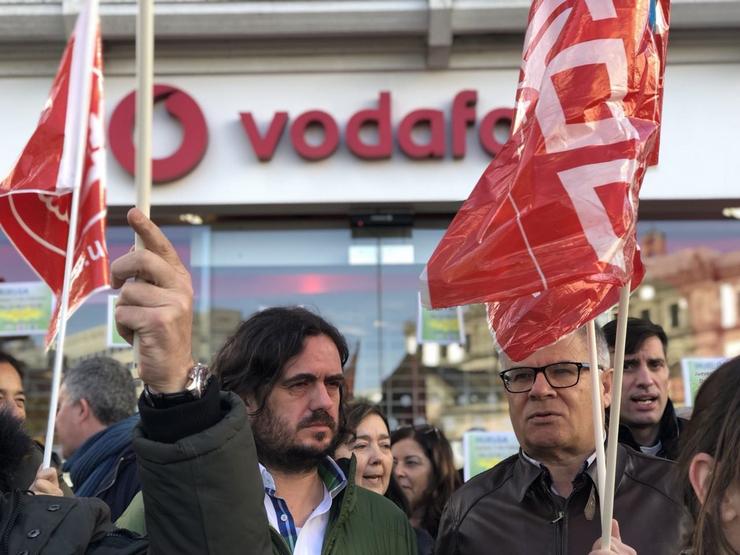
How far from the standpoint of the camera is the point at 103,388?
5.28 m

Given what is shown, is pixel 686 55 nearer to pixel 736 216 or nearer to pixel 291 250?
pixel 736 216

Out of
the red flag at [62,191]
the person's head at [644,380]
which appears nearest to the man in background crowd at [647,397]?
the person's head at [644,380]

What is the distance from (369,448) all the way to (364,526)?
67.9 inches

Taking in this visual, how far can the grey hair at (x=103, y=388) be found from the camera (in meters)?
5.25

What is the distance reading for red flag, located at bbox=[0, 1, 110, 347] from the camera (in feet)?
15.4

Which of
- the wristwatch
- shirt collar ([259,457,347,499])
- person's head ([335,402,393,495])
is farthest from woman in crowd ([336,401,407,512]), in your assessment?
the wristwatch

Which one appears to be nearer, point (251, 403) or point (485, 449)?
point (251, 403)

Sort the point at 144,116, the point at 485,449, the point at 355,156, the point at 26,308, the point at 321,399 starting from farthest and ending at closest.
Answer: the point at 355,156
the point at 26,308
the point at 485,449
the point at 321,399
the point at 144,116

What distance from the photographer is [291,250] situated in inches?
366

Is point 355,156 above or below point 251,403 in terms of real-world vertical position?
above

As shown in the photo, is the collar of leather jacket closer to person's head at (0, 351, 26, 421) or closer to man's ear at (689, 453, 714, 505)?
man's ear at (689, 453, 714, 505)

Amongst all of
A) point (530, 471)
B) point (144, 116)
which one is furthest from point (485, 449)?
point (144, 116)

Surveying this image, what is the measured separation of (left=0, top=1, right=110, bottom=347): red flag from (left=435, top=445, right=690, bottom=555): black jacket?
79.4 inches

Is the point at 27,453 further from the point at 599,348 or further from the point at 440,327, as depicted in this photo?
the point at 440,327
